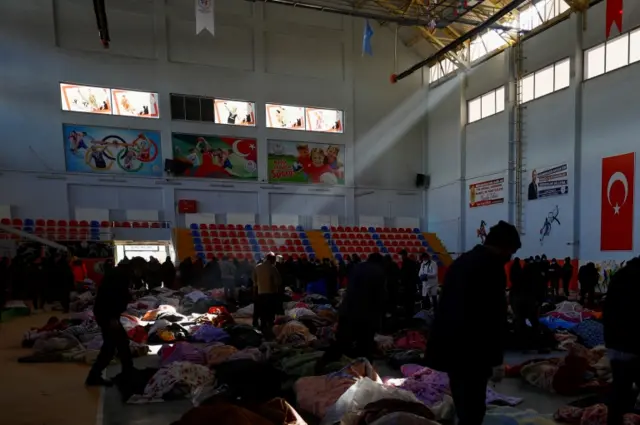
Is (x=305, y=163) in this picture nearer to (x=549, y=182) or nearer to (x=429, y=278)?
(x=549, y=182)

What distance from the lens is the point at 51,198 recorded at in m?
17.4

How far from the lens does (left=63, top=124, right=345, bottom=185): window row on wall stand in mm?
18062

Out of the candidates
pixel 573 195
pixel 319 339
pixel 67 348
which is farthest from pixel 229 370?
pixel 573 195

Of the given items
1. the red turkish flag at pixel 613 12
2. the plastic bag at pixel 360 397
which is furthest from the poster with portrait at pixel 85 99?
the plastic bag at pixel 360 397

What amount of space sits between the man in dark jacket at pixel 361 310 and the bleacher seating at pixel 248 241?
13.4 m

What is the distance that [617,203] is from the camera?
42.6 ft

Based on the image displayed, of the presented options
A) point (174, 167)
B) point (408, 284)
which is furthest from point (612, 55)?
point (174, 167)

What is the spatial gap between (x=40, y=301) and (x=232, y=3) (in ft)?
48.3

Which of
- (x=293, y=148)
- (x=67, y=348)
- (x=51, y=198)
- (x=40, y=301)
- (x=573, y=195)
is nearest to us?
(x=67, y=348)

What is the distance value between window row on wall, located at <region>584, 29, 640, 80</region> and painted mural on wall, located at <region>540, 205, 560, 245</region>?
14.2 feet

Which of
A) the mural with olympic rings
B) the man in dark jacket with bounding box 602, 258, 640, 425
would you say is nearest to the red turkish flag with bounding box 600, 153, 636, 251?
the man in dark jacket with bounding box 602, 258, 640, 425

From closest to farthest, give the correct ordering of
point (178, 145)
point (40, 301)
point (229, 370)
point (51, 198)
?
1. point (229, 370)
2. point (40, 301)
3. point (51, 198)
4. point (178, 145)

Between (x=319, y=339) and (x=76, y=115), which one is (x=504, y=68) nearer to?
(x=319, y=339)

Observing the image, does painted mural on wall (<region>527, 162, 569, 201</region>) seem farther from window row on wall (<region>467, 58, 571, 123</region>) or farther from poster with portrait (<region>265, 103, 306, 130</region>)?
poster with portrait (<region>265, 103, 306, 130</region>)
